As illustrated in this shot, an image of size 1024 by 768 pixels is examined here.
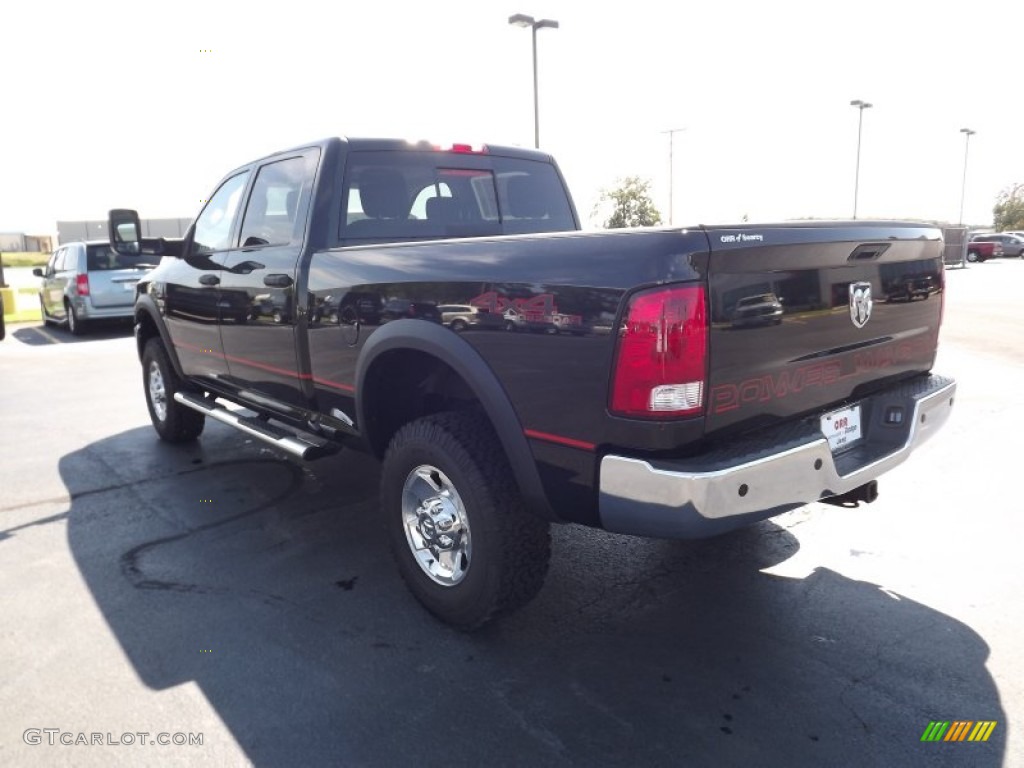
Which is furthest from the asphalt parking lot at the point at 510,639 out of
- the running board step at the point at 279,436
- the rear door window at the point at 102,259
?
the rear door window at the point at 102,259

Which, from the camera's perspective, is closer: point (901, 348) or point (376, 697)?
point (376, 697)

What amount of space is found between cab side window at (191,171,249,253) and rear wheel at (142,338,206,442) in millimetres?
1066

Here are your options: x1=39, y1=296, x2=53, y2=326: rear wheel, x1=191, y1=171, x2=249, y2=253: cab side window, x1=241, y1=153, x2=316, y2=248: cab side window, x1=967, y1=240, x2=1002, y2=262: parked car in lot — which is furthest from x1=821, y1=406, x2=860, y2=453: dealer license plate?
x1=967, y1=240, x2=1002, y2=262: parked car in lot

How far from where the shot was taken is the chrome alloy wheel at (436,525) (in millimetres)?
3133

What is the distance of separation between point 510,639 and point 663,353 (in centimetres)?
143

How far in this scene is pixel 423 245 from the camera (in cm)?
320

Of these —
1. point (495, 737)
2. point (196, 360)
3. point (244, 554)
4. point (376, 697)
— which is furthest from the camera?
point (196, 360)

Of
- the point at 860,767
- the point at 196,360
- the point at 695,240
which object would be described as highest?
the point at 695,240

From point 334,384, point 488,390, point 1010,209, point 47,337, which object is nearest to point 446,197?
point 334,384

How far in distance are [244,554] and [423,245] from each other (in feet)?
6.29

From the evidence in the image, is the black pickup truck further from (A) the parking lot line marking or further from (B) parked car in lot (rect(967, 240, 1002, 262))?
(B) parked car in lot (rect(967, 240, 1002, 262))

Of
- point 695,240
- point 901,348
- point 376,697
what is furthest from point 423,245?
point 901,348

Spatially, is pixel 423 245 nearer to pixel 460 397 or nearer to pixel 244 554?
pixel 460 397

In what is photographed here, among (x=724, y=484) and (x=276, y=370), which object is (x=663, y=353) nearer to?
(x=724, y=484)
